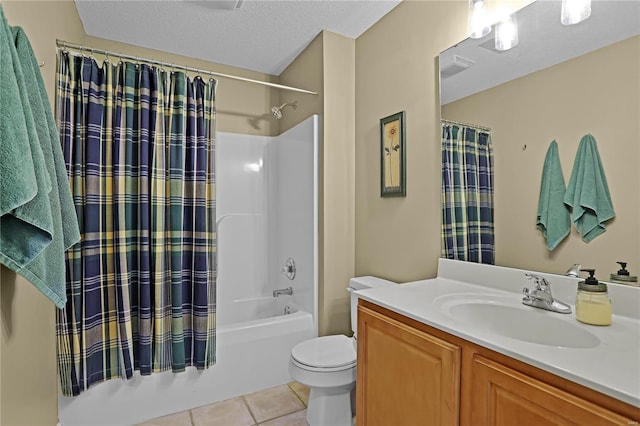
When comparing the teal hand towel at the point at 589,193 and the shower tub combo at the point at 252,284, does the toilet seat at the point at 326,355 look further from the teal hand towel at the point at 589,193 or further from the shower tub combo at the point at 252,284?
the teal hand towel at the point at 589,193

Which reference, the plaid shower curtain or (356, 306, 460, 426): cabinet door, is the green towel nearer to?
the plaid shower curtain

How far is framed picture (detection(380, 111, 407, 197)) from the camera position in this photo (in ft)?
6.41

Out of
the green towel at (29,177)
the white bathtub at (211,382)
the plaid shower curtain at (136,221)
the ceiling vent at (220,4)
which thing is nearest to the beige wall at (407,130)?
the white bathtub at (211,382)

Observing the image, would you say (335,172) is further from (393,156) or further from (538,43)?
(538,43)

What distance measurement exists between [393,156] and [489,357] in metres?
1.33

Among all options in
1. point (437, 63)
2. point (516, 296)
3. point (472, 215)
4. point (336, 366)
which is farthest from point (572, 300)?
point (437, 63)

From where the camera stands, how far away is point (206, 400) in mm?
2027

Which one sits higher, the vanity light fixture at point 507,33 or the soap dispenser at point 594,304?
the vanity light fixture at point 507,33

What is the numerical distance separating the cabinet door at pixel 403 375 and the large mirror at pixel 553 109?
62 cm

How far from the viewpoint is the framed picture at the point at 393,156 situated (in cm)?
195

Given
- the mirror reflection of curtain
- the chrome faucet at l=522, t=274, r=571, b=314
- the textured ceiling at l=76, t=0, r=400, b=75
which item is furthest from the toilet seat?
the textured ceiling at l=76, t=0, r=400, b=75

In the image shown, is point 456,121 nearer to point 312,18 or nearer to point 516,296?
point 516,296

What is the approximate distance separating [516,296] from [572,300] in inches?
7.6

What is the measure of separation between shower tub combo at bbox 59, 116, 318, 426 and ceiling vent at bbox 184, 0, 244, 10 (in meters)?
0.83
